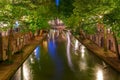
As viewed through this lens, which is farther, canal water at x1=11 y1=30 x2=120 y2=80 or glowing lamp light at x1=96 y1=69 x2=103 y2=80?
canal water at x1=11 y1=30 x2=120 y2=80

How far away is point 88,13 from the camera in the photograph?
27531mm

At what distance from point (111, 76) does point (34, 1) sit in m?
15.2

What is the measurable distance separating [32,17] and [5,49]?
637 inches

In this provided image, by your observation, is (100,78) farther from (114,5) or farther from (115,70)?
(114,5)

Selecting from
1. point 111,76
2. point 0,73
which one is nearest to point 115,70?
point 111,76

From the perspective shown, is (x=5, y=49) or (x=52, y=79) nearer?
(x=52, y=79)

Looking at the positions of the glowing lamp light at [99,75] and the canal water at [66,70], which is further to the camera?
the canal water at [66,70]

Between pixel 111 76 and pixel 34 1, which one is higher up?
pixel 34 1

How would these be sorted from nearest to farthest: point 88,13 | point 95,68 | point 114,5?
point 114,5
point 88,13
point 95,68

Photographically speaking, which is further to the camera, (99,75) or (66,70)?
(66,70)

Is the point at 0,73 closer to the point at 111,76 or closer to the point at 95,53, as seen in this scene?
the point at 111,76

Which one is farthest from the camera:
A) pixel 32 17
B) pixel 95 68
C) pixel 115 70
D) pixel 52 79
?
pixel 95 68

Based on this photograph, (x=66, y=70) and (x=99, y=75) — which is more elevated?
(x=99, y=75)

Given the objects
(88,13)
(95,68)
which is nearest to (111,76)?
(95,68)
